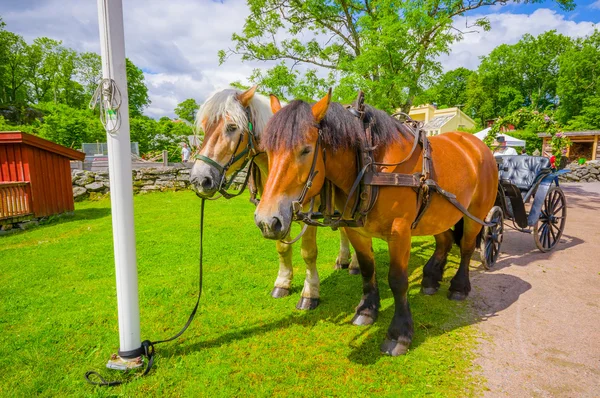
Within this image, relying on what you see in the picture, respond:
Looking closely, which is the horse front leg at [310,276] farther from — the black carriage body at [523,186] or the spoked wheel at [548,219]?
the spoked wheel at [548,219]

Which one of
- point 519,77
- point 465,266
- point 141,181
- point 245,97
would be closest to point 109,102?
point 245,97

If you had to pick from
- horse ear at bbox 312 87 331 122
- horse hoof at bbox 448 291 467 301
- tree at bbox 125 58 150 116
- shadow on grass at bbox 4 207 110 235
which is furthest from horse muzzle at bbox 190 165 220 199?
tree at bbox 125 58 150 116

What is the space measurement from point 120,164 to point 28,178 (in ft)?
28.5

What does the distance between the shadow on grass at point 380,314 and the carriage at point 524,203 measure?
2.11 ft

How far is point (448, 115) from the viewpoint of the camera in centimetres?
4153

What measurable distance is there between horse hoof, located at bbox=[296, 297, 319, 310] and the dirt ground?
5.76ft

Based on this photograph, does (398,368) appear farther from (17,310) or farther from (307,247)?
(17,310)

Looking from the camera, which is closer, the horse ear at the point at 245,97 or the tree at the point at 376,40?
the horse ear at the point at 245,97

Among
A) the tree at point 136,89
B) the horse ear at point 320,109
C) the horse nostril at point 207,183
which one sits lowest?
the horse nostril at point 207,183

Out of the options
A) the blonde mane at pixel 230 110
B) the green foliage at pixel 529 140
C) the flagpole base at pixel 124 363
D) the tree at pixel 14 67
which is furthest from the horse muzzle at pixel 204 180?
the tree at pixel 14 67

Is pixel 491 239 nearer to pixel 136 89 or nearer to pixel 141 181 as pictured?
pixel 141 181

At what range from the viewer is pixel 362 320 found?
11.1 ft

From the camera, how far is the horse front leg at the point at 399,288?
9.09 feet

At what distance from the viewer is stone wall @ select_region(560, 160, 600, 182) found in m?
18.9
